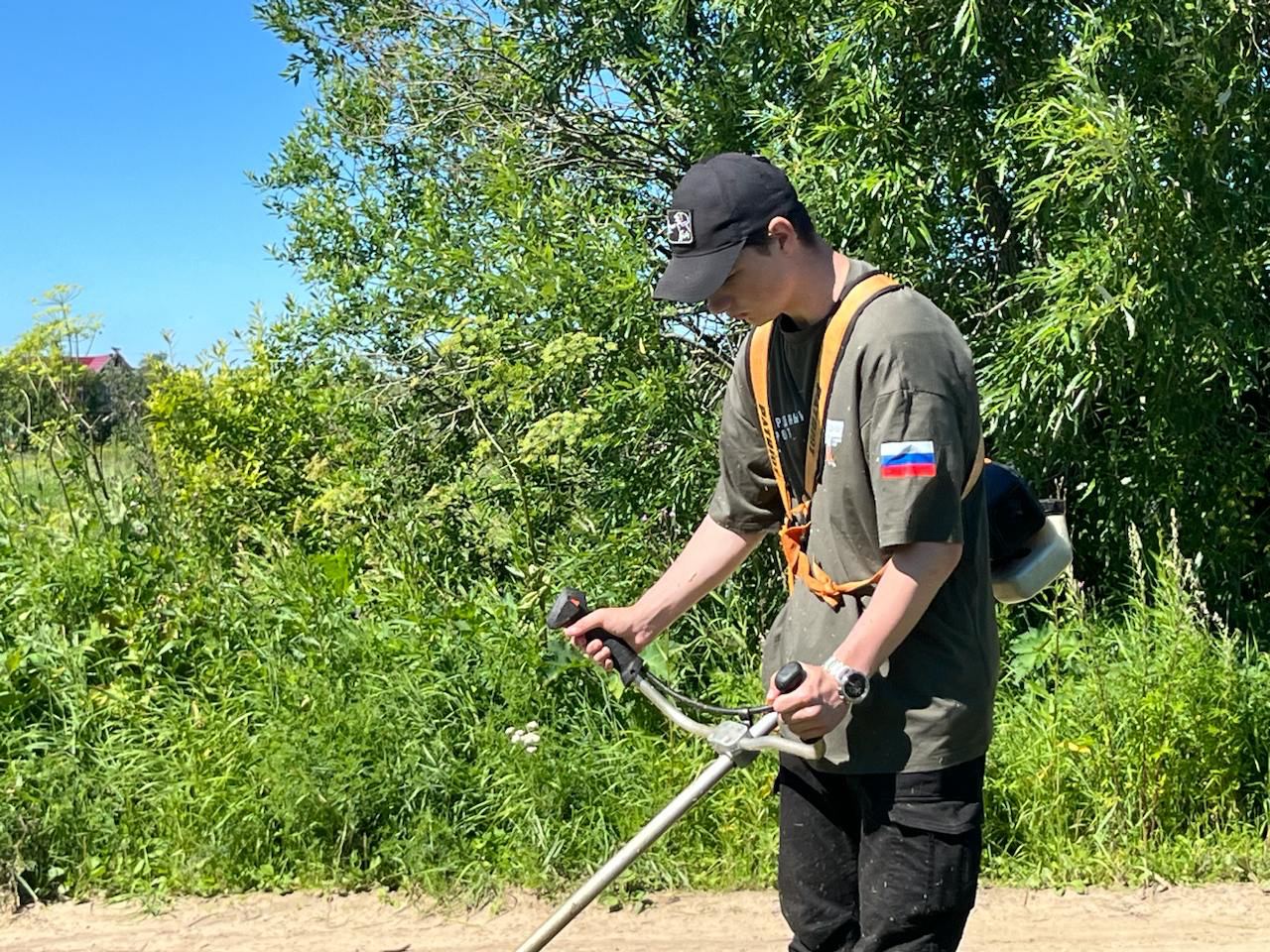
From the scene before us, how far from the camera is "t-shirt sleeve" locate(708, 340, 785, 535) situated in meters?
2.68

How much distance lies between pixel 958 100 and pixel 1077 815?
275 centimetres

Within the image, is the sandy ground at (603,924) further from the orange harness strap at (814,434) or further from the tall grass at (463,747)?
the orange harness strap at (814,434)

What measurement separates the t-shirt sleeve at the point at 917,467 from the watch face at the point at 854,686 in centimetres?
24

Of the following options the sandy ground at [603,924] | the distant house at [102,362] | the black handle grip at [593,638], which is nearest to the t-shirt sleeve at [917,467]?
the black handle grip at [593,638]

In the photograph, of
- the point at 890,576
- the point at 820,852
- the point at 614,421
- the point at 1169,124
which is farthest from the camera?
the point at 614,421

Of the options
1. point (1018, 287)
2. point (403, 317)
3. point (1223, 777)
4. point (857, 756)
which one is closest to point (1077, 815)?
point (1223, 777)

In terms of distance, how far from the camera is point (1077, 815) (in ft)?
14.5

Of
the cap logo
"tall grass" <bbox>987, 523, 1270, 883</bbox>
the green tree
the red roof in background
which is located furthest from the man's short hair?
the red roof in background

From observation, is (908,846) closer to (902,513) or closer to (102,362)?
(902,513)

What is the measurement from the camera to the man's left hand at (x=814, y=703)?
212 cm

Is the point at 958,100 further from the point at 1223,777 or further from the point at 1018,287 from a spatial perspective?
the point at 1223,777

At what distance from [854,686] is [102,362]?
5886mm

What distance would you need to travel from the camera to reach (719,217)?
2.27 m

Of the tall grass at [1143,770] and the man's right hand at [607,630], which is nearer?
the man's right hand at [607,630]
